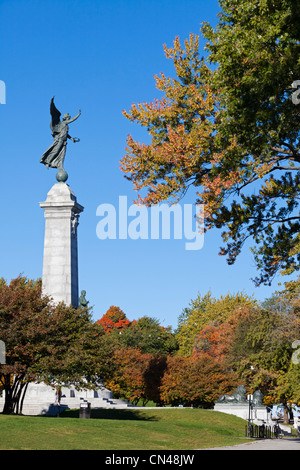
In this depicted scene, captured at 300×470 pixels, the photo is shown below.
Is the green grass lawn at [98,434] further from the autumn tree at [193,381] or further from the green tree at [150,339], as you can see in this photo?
the green tree at [150,339]

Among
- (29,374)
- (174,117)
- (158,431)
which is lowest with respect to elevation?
(158,431)

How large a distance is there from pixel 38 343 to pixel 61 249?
39.0 ft

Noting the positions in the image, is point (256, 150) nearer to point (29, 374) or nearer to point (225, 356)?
point (29, 374)

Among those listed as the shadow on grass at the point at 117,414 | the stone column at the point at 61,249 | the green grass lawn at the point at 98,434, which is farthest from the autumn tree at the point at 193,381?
the green grass lawn at the point at 98,434

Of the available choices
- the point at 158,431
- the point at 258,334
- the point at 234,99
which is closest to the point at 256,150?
the point at 234,99

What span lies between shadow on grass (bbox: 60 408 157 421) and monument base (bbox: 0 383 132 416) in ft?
3.06

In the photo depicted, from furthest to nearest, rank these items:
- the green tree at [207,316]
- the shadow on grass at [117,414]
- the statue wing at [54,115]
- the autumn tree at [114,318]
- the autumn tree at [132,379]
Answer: the autumn tree at [114,318]
the green tree at [207,316]
the autumn tree at [132,379]
the statue wing at [54,115]
the shadow on grass at [117,414]

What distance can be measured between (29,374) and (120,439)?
762 cm

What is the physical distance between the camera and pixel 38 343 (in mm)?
31172

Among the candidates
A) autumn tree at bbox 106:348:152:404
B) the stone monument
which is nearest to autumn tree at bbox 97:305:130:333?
autumn tree at bbox 106:348:152:404

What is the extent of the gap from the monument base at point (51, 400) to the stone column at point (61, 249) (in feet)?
18.1

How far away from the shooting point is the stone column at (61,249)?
41.8 m

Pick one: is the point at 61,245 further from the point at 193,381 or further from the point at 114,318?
the point at 114,318
